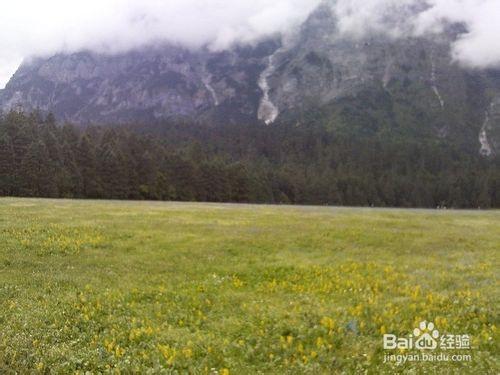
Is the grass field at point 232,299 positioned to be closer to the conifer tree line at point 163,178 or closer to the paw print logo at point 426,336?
the paw print logo at point 426,336

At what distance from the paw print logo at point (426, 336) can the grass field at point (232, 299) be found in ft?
1.44

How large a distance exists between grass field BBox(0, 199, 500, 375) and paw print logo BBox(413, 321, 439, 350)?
44 centimetres

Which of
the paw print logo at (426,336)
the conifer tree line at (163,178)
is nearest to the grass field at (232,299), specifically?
the paw print logo at (426,336)

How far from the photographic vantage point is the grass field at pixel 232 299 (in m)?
14.0

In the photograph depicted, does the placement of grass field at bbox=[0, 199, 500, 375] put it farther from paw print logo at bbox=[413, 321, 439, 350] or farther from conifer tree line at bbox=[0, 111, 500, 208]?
conifer tree line at bbox=[0, 111, 500, 208]

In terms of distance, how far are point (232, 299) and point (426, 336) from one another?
7202 mm

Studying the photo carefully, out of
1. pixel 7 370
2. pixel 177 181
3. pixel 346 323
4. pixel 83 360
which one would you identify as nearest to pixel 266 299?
pixel 346 323

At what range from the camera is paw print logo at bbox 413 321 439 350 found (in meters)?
14.3

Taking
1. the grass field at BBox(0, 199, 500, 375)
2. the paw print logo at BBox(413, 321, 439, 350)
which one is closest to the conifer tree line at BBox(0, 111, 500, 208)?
the grass field at BBox(0, 199, 500, 375)

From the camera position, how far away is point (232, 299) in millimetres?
19031

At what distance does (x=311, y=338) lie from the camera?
14984mm

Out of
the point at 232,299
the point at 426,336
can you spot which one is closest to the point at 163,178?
the point at 232,299

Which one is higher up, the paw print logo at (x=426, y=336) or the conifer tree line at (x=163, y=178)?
the conifer tree line at (x=163, y=178)

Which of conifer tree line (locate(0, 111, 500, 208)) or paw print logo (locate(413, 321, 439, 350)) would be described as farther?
conifer tree line (locate(0, 111, 500, 208))
